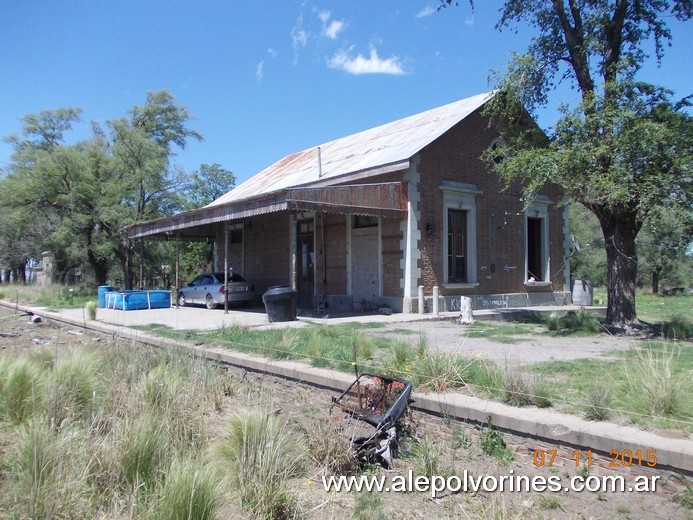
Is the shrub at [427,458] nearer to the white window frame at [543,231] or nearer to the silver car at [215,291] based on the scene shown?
the silver car at [215,291]

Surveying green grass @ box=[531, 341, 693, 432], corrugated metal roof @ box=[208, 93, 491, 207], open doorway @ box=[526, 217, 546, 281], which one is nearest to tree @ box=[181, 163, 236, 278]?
corrugated metal roof @ box=[208, 93, 491, 207]

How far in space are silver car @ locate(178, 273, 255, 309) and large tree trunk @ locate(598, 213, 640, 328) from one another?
13346mm

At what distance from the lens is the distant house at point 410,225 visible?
15.9 meters

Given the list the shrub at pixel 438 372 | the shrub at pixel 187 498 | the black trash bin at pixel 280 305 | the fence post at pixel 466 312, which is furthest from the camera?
the fence post at pixel 466 312

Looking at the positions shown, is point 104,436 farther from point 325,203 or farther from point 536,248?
point 536,248

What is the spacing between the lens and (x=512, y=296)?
19.4m

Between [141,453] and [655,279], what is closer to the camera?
[141,453]

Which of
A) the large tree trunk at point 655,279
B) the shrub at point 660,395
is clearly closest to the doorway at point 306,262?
the shrub at point 660,395

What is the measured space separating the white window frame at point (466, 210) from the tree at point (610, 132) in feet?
12.4

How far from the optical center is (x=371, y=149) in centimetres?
2028

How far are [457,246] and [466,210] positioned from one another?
1.31m

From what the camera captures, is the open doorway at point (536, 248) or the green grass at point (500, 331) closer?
the green grass at point (500, 331)

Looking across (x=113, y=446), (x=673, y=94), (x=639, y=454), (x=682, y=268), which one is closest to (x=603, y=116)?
(x=673, y=94)

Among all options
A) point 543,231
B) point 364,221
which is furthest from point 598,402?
point 543,231
